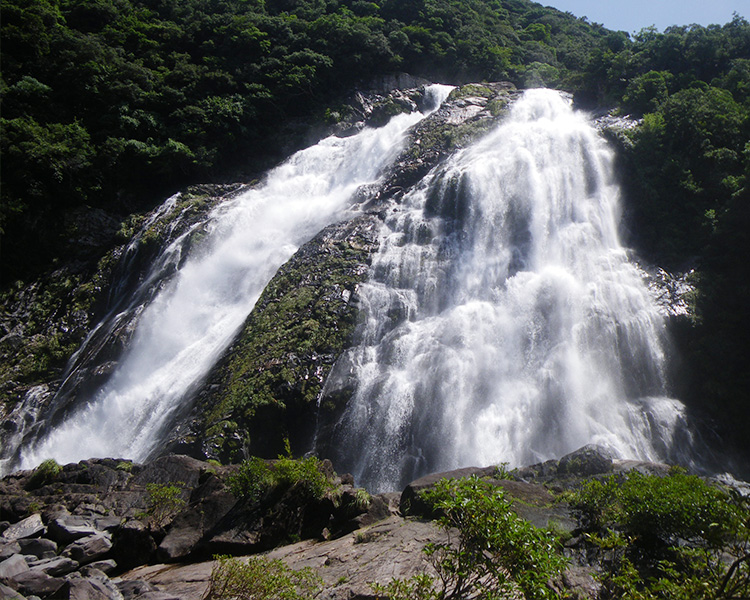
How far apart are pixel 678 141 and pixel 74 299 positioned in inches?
936

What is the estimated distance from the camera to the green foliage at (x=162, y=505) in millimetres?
6895

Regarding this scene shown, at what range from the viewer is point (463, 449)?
10648 mm

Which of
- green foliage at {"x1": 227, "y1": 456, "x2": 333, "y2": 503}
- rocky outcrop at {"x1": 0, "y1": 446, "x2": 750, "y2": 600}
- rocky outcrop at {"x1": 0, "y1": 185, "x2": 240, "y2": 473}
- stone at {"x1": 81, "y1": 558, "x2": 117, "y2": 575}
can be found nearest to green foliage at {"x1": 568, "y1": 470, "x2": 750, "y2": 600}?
rocky outcrop at {"x1": 0, "y1": 446, "x2": 750, "y2": 600}

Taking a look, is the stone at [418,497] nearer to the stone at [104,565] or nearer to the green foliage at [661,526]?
the green foliage at [661,526]

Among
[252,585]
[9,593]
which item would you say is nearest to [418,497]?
[252,585]

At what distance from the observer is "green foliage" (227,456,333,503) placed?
6711 mm

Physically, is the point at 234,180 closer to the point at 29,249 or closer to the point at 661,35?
the point at 29,249

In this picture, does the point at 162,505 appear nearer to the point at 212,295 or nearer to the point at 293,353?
the point at 293,353

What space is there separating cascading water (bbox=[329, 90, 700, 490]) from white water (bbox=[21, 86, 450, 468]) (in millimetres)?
4676

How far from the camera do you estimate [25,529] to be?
675 centimetres

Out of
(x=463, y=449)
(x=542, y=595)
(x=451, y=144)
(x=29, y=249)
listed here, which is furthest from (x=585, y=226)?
(x=29, y=249)

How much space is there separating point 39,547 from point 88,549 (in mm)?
640

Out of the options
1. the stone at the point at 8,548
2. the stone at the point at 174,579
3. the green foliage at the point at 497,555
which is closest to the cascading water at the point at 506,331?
the stone at the point at 174,579

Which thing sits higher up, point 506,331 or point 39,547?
point 506,331
